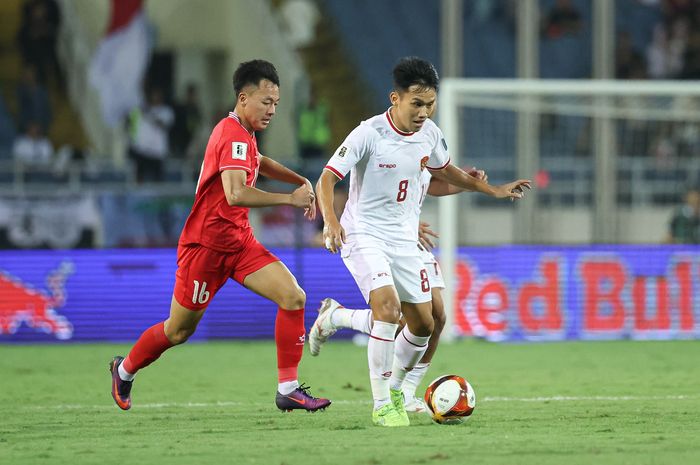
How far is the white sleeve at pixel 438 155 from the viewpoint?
8773mm

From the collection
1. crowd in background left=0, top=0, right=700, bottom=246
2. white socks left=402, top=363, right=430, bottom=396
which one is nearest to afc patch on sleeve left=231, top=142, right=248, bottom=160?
white socks left=402, top=363, right=430, bottom=396

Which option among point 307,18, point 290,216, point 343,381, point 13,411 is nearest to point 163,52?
point 307,18

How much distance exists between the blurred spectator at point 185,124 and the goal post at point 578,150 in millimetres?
4620

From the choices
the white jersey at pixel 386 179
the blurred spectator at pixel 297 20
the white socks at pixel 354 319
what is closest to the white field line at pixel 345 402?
the white socks at pixel 354 319

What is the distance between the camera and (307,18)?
2611 cm

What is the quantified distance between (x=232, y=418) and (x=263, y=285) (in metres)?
0.93

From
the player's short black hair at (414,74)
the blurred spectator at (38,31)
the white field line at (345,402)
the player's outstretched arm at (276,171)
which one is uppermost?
the blurred spectator at (38,31)

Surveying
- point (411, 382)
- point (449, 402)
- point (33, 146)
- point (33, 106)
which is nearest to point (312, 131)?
point (33, 146)

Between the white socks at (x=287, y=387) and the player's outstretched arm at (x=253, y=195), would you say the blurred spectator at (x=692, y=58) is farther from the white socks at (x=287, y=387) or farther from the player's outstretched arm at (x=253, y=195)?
the player's outstretched arm at (x=253, y=195)

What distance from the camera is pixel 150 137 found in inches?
808

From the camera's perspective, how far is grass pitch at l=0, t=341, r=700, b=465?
6801mm

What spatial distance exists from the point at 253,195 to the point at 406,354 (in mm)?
1546

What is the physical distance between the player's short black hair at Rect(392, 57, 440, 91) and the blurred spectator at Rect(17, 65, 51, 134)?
13.9 metres

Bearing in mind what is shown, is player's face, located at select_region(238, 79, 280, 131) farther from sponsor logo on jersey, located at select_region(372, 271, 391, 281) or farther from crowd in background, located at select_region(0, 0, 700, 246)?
crowd in background, located at select_region(0, 0, 700, 246)
